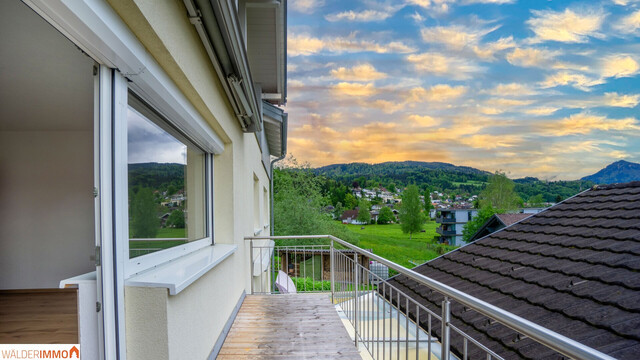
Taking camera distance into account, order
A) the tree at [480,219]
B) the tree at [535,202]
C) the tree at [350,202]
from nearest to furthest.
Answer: the tree at [350,202], the tree at [480,219], the tree at [535,202]

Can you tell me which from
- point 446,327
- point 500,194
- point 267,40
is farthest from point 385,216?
point 446,327

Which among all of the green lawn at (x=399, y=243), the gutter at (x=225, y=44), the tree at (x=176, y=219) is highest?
the gutter at (x=225, y=44)

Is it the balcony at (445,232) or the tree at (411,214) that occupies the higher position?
the tree at (411,214)

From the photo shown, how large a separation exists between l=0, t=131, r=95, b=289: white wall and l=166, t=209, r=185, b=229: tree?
→ 1.53 ft

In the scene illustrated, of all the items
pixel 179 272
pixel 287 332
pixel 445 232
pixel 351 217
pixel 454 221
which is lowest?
pixel 445 232

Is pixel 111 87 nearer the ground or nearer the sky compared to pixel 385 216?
nearer the sky

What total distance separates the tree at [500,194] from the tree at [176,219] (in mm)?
34326

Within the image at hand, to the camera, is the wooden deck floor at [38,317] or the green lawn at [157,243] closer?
the wooden deck floor at [38,317]

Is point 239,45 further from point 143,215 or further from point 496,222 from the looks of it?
point 496,222

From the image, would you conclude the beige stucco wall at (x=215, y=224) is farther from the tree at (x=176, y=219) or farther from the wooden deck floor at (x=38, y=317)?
the tree at (x=176, y=219)

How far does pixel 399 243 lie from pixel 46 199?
118ft

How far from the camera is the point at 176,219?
2.20 m

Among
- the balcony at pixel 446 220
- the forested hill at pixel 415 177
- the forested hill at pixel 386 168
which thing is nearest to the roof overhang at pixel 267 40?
the forested hill at pixel 415 177

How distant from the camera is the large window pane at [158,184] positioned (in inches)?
62.2
